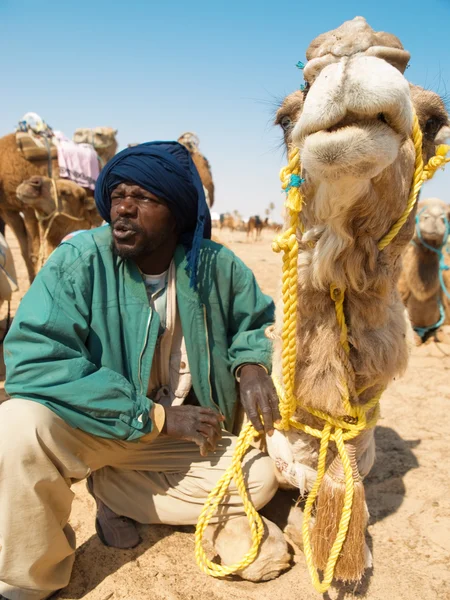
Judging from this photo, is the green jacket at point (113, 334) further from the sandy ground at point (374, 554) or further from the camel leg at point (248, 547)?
the sandy ground at point (374, 554)

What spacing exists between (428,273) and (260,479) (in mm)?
4293

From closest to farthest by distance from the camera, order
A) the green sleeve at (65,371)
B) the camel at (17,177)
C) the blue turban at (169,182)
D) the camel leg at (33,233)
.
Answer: the green sleeve at (65,371), the blue turban at (169,182), the camel leg at (33,233), the camel at (17,177)

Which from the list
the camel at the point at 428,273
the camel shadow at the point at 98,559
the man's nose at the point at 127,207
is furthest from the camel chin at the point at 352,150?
the camel at the point at 428,273

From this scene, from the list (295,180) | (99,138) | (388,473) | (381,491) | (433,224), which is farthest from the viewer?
(99,138)

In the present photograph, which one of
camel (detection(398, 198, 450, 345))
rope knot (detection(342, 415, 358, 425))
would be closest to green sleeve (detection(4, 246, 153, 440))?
rope knot (detection(342, 415, 358, 425))

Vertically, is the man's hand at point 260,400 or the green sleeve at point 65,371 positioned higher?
the green sleeve at point 65,371

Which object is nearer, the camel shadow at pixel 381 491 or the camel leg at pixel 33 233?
the camel shadow at pixel 381 491

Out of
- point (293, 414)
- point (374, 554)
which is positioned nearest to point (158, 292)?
point (293, 414)

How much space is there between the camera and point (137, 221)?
94.1 inches

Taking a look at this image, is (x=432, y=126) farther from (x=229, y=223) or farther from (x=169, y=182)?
(x=229, y=223)

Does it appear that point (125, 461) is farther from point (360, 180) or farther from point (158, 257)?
point (360, 180)

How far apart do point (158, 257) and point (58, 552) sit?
134 cm

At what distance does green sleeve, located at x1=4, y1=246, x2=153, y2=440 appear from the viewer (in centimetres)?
201

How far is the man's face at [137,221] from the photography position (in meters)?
2.35
